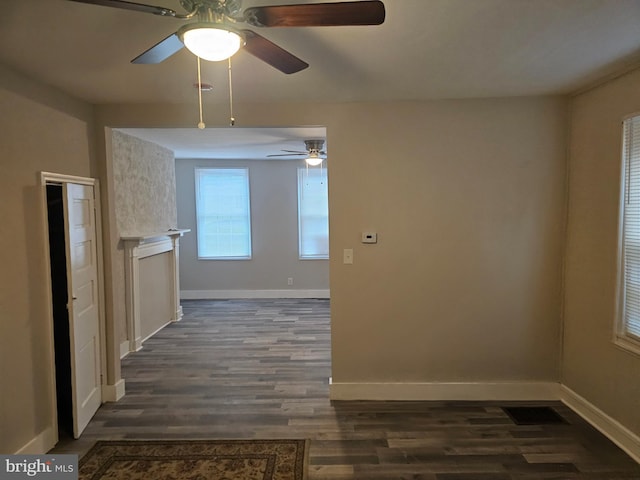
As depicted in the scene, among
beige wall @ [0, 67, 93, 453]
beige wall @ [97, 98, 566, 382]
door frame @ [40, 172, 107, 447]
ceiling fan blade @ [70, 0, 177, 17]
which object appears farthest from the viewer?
beige wall @ [97, 98, 566, 382]

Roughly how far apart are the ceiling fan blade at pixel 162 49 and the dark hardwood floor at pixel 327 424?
2.43m

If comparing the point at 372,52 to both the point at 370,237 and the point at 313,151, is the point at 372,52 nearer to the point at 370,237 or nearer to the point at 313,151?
the point at 370,237

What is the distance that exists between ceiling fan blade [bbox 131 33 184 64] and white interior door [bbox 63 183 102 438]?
147cm

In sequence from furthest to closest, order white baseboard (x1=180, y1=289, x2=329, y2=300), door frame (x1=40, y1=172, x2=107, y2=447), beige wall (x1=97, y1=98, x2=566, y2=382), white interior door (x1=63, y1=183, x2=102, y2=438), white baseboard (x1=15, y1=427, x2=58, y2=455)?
white baseboard (x1=180, y1=289, x2=329, y2=300), beige wall (x1=97, y1=98, x2=566, y2=382), white interior door (x1=63, y1=183, x2=102, y2=438), door frame (x1=40, y1=172, x2=107, y2=447), white baseboard (x1=15, y1=427, x2=58, y2=455)

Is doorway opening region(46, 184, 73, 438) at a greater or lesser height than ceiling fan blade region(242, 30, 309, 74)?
lesser

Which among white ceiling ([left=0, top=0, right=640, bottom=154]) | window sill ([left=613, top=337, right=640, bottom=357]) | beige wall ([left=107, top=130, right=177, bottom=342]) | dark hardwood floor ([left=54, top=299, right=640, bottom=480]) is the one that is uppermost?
white ceiling ([left=0, top=0, right=640, bottom=154])

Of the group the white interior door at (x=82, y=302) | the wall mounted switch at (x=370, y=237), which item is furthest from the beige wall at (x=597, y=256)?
the white interior door at (x=82, y=302)

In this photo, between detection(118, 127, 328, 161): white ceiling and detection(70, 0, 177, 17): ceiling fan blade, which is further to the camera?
detection(118, 127, 328, 161): white ceiling

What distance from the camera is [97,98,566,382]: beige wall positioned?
3.19 meters

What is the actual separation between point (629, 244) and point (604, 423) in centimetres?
130

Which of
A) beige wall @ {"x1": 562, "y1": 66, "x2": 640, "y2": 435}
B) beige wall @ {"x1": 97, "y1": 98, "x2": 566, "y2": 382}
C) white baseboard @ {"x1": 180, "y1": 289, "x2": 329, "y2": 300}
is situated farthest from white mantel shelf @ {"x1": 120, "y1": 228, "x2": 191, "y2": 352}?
beige wall @ {"x1": 562, "y1": 66, "x2": 640, "y2": 435}

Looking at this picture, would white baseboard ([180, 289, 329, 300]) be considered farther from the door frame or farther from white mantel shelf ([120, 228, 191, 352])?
the door frame

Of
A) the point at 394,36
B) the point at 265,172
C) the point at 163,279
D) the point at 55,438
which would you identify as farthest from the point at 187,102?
the point at 265,172

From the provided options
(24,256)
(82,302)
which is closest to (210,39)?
(24,256)
